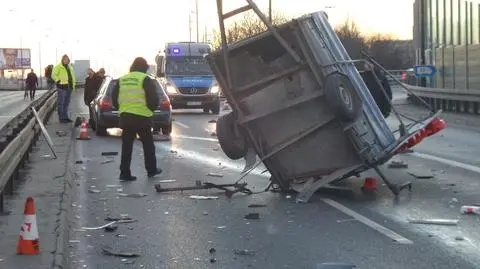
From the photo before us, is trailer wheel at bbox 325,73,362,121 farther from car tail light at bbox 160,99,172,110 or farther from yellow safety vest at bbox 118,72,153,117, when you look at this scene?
car tail light at bbox 160,99,172,110

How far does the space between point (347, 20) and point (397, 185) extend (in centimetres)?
10140

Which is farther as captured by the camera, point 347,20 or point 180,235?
point 347,20

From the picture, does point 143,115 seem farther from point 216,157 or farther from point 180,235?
point 180,235

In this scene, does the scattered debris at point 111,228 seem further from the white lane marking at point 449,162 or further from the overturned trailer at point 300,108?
the white lane marking at point 449,162

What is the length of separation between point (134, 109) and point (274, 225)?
4127 mm

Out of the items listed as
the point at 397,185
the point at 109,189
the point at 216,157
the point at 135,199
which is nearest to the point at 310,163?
the point at 397,185

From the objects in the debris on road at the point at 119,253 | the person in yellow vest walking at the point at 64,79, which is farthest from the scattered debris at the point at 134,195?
the person in yellow vest walking at the point at 64,79

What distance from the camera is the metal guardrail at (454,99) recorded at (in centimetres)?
2270

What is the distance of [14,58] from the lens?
121 m

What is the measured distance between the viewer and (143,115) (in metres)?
11.2

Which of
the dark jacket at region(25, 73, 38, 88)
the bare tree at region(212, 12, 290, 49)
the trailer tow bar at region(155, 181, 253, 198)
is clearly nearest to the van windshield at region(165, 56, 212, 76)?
the bare tree at region(212, 12, 290, 49)

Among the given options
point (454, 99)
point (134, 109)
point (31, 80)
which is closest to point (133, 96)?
point (134, 109)

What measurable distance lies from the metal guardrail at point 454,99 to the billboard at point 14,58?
100 metres

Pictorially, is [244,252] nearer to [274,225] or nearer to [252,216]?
[274,225]
